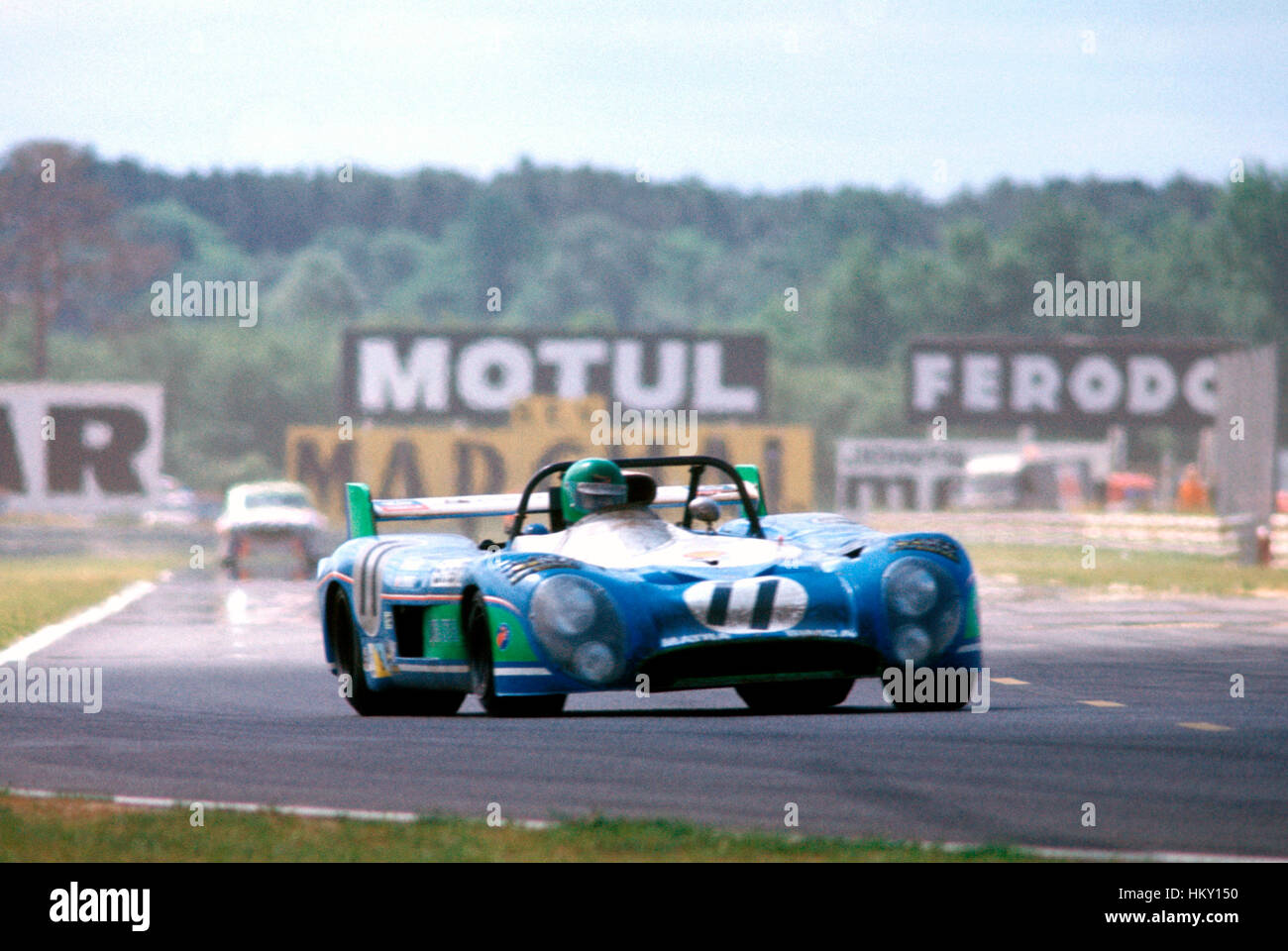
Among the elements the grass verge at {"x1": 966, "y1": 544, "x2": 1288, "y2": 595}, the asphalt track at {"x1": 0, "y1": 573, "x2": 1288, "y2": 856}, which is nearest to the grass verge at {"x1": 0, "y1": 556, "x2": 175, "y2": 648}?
the asphalt track at {"x1": 0, "y1": 573, "x2": 1288, "y2": 856}

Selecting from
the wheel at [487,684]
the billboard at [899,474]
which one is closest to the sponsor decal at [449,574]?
the wheel at [487,684]

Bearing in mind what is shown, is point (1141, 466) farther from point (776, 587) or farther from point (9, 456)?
point (776, 587)

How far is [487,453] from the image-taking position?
59656 mm

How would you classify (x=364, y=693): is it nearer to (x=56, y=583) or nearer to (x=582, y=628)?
(x=582, y=628)

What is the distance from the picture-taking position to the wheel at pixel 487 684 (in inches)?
465

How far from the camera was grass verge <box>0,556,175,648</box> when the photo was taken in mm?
24141

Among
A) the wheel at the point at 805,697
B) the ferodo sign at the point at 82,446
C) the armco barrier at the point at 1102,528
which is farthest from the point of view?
the ferodo sign at the point at 82,446

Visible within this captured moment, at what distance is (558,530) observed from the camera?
13.2m

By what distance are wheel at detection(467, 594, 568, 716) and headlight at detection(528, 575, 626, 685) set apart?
0.47m

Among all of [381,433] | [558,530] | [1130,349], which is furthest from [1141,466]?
[558,530]

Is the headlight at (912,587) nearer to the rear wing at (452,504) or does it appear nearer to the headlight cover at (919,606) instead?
the headlight cover at (919,606)

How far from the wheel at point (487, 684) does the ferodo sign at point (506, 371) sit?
175 ft
